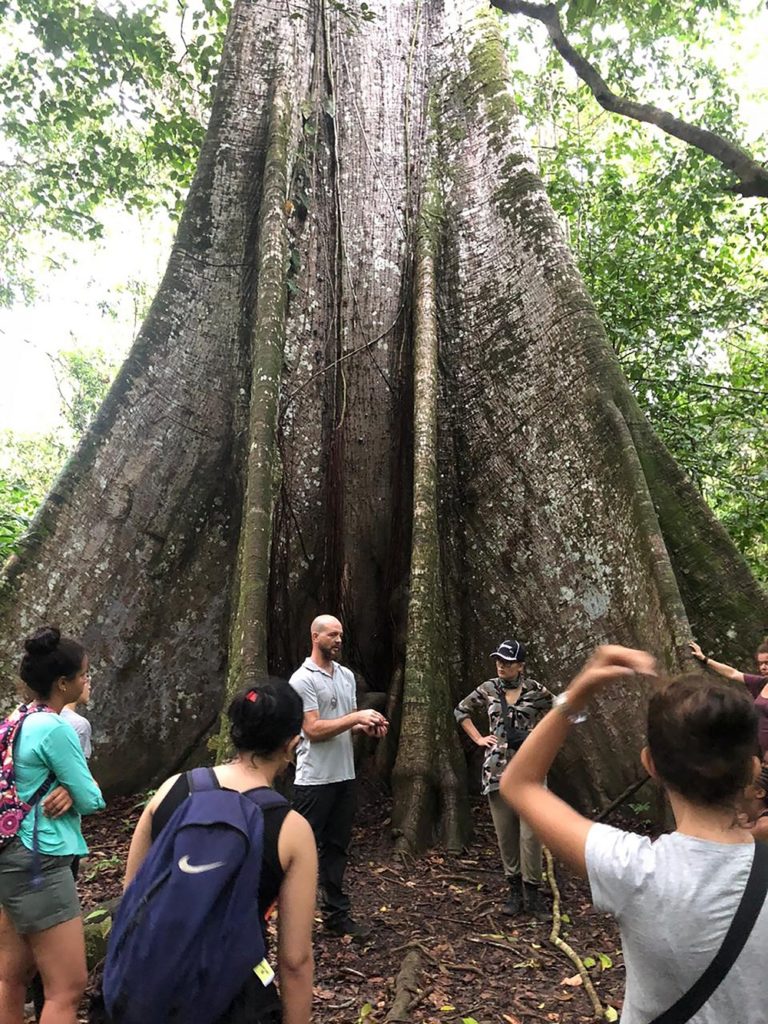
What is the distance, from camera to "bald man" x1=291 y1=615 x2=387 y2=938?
11.8 feet

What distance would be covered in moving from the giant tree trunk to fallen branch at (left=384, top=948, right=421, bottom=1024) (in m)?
1.01

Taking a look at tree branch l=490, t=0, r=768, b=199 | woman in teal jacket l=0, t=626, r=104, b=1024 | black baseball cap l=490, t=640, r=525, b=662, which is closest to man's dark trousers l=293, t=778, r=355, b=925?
black baseball cap l=490, t=640, r=525, b=662

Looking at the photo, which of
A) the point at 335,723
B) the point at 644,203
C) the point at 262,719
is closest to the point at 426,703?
the point at 335,723

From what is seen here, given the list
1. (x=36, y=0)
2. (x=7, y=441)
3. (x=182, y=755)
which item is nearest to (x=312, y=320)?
(x=182, y=755)

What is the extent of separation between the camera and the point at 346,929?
357cm

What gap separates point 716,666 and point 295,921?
3.15 meters

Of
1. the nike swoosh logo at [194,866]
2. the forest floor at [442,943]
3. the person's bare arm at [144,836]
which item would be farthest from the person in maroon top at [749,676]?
the nike swoosh logo at [194,866]

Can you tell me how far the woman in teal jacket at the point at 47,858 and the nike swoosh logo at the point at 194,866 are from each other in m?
1.05

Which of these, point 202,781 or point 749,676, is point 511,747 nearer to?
point 749,676

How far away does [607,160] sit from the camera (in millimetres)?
9828

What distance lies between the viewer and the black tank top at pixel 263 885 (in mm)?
1643

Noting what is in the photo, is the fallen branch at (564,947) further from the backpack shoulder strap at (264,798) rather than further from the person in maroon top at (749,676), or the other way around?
the backpack shoulder strap at (264,798)

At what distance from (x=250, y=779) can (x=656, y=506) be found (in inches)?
153

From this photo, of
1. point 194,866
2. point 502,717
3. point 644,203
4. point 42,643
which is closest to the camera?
point 194,866
